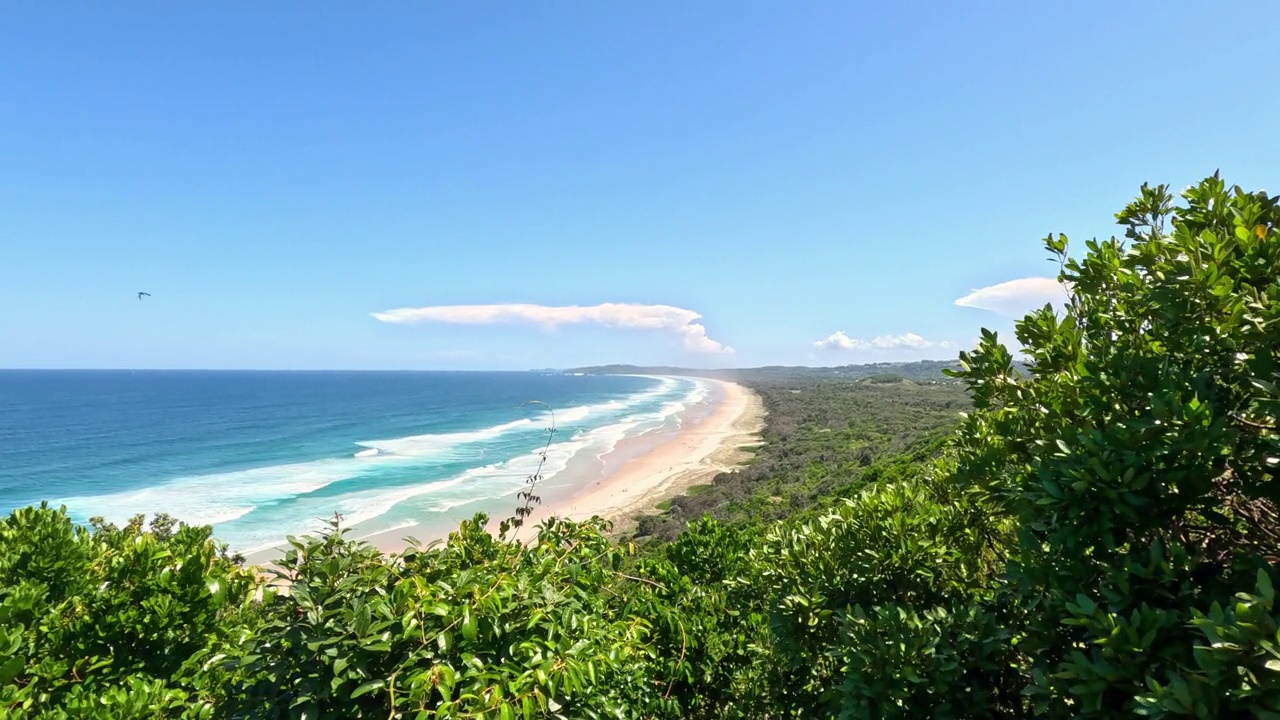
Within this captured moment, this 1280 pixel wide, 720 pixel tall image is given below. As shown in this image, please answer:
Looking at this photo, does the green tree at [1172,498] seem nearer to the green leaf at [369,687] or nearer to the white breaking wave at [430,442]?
the green leaf at [369,687]

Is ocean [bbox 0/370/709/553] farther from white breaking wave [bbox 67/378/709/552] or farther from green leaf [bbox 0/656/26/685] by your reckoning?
green leaf [bbox 0/656/26/685]

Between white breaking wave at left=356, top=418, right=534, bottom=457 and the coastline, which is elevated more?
white breaking wave at left=356, top=418, right=534, bottom=457

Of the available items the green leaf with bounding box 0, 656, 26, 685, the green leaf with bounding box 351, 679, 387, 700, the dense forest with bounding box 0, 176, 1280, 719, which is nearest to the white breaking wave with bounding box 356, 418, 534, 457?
the dense forest with bounding box 0, 176, 1280, 719

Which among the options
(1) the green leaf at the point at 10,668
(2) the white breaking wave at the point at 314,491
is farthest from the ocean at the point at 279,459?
(1) the green leaf at the point at 10,668

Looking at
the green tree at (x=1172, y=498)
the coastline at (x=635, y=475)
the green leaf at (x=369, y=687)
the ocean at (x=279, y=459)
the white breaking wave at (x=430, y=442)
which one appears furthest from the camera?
the white breaking wave at (x=430, y=442)

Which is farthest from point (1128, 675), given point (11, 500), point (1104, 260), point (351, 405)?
point (351, 405)

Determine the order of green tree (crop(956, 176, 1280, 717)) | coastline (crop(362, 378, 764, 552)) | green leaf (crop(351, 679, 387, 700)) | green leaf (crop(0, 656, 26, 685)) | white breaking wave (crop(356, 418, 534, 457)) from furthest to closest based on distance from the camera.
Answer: white breaking wave (crop(356, 418, 534, 457))
coastline (crop(362, 378, 764, 552))
green leaf (crop(0, 656, 26, 685))
green tree (crop(956, 176, 1280, 717))
green leaf (crop(351, 679, 387, 700))

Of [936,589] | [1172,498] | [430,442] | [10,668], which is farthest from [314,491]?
[1172,498]
